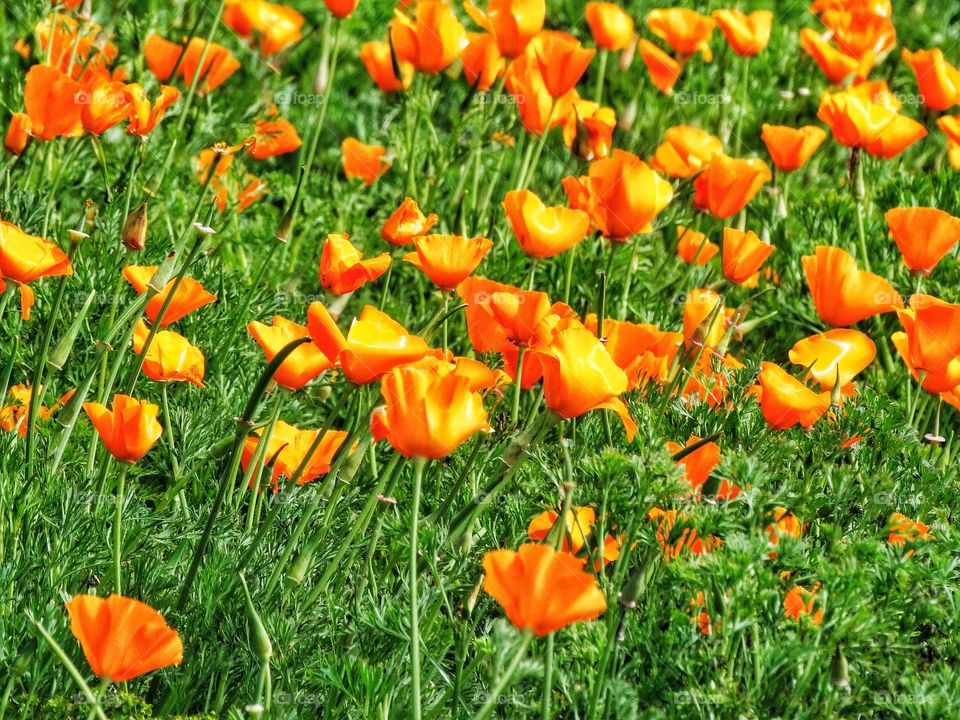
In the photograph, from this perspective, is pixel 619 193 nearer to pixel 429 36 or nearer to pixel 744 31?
pixel 429 36

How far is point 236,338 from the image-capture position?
8.19 feet

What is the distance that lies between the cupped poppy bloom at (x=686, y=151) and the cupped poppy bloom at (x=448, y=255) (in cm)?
108

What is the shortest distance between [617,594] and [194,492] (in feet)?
2.74

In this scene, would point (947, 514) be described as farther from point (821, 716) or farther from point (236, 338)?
point (236, 338)

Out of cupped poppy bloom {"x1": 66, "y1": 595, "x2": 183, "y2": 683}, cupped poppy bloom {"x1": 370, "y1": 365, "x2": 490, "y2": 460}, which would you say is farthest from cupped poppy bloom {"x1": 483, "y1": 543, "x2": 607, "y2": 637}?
cupped poppy bloom {"x1": 66, "y1": 595, "x2": 183, "y2": 683}

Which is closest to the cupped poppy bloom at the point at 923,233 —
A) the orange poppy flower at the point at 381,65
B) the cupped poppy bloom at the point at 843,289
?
the cupped poppy bloom at the point at 843,289

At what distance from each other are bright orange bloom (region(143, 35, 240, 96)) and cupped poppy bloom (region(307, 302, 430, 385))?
1.42 metres

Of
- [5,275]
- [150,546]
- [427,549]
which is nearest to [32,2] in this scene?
[5,275]

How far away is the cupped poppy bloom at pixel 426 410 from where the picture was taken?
1.36 meters

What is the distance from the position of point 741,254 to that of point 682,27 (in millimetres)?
1461

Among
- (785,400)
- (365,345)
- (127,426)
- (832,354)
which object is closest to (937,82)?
(832,354)

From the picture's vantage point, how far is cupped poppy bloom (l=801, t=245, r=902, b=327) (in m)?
2.07

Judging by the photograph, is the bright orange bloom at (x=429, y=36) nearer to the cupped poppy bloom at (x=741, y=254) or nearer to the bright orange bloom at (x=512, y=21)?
the bright orange bloom at (x=512, y=21)

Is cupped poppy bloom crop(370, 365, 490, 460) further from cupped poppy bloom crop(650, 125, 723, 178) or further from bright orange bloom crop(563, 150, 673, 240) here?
cupped poppy bloom crop(650, 125, 723, 178)
